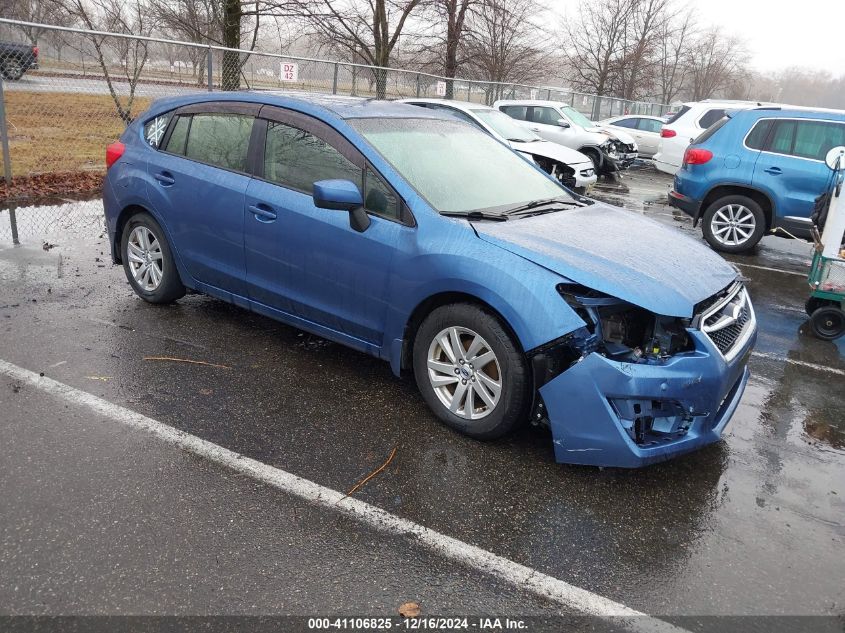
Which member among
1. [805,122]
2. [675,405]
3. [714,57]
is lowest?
[675,405]

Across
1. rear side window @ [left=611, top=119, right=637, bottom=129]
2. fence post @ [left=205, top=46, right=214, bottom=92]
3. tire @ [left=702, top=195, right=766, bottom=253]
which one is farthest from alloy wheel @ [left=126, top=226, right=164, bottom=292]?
rear side window @ [left=611, top=119, right=637, bottom=129]

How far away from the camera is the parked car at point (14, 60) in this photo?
8.96 m

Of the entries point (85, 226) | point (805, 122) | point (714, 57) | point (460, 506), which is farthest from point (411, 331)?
point (714, 57)

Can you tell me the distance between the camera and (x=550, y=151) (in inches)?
487

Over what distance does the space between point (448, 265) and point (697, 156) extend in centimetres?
683

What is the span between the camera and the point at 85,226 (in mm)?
7902

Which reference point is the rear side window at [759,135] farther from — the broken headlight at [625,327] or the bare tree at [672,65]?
the bare tree at [672,65]

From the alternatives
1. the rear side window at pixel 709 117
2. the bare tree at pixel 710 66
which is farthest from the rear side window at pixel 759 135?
the bare tree at pixel 710 66

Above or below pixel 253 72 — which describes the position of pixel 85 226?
below

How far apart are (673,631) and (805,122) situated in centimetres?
817

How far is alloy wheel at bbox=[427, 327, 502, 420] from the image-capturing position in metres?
3.44

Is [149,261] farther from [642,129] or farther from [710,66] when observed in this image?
[710,66]

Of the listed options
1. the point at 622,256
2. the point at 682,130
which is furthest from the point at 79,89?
the point at 682,130

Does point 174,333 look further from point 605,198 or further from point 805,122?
point 605,198
